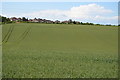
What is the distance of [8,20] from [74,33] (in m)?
21.5

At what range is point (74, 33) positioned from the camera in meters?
44.8

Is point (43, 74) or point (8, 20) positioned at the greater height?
point (8, 20)

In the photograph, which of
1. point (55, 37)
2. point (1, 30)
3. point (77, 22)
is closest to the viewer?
point (55, 37)

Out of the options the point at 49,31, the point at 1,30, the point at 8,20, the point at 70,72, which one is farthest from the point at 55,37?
the point at 70,72

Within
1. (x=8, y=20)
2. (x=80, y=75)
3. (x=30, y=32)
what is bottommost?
(x=80, y=75)

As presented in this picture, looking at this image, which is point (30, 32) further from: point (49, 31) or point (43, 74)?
point (43, 74)

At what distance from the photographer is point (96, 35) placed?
44375 mm

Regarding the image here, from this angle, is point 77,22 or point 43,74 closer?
point 43,74

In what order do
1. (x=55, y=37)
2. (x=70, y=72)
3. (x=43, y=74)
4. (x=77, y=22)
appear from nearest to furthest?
→ (x=43, y=74)
(x=70, y=72)
(x=55, y=37)
(x=77, y=22)

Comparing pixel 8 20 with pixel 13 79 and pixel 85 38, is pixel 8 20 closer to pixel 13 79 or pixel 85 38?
pixel 85 38

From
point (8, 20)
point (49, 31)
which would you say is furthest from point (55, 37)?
point (8, 20)

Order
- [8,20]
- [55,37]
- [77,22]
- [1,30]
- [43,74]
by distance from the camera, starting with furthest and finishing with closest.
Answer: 1. [77,22]
2. [8,20]
3. [1,30]
4. [55,37]
5. [43,74]

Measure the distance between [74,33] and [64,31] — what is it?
9.23ft

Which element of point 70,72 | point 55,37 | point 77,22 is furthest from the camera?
point 77,22
